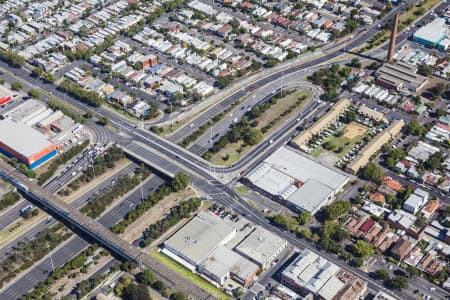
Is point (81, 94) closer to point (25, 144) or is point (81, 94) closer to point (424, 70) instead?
point (25, 144)

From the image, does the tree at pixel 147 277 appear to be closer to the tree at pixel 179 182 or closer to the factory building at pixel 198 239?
the factory building at pixel 198 239

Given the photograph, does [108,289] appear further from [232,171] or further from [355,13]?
[355,13]

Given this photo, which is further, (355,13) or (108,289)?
(355,13)

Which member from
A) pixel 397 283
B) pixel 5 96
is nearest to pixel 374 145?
pixel 397 283

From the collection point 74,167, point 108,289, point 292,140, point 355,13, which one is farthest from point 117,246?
point 355,13

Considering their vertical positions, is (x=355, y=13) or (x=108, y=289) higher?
(x=355, y=13)

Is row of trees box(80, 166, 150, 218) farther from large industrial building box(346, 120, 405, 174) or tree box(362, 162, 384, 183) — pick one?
tree box(362, 162, 384, 183)

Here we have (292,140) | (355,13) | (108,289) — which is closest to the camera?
(108,289)

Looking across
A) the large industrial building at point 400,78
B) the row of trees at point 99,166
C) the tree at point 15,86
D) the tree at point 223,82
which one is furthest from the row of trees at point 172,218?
the large industrial building at point 400,78

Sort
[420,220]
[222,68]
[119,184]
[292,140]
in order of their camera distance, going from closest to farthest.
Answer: [420,220] < [119,184] < [292,140] < [222,68]
